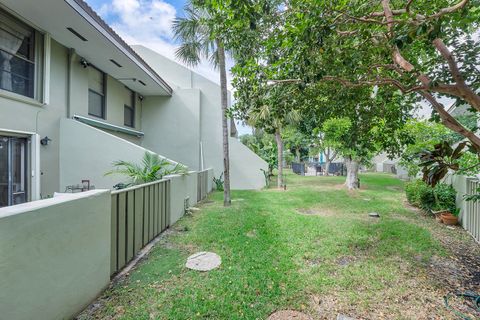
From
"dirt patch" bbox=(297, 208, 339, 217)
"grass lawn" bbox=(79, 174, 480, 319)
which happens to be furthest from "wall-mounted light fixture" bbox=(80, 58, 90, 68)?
"dirt patch" bbox=(297, 208, 339, 217)

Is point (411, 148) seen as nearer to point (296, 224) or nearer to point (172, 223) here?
point (296, 224)

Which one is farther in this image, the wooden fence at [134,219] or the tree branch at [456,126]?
the wooden fence at [134,219]

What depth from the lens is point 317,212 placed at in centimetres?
821

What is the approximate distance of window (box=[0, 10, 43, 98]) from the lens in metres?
5.69

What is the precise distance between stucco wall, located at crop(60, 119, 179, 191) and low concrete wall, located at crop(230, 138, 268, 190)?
6.31m

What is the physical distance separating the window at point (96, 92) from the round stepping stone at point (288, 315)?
8674mm

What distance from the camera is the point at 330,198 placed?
1066 centimetres

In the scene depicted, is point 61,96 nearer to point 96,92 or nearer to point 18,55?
point 18,55

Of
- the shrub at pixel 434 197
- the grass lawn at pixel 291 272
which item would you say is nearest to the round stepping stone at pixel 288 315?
the grass lawn at pixel 291 272

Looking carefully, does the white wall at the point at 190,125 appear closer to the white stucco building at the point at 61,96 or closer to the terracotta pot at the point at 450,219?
the white stucco building at the point at 61,96

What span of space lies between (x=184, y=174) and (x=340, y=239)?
4556 millimetres

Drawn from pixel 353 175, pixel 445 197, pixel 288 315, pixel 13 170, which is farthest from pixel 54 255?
pixel 353 175

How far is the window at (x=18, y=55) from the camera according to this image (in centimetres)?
569

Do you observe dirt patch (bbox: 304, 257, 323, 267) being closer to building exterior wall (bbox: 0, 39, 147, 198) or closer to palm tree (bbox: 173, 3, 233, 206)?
palm tree (bbox: 173, 3, 233, 206)
